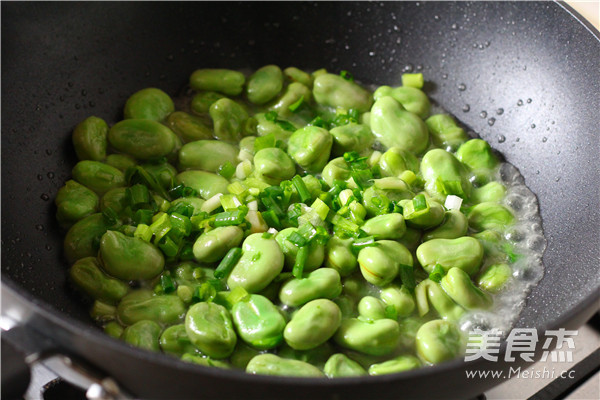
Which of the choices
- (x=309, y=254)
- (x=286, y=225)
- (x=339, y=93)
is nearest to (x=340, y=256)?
(x=309, y=254)

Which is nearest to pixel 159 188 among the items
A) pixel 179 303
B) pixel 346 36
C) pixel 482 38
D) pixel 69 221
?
pixel 69 221

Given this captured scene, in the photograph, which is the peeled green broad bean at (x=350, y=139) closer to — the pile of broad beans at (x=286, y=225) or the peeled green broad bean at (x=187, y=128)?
the pile of broad beans at (x=286, y=225)

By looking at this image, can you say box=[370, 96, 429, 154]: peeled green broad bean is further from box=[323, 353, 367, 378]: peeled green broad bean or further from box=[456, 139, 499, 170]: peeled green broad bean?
box=[323, 353, 367, 378]: peeled green broad bean

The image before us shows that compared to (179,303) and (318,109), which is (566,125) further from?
(179,303)

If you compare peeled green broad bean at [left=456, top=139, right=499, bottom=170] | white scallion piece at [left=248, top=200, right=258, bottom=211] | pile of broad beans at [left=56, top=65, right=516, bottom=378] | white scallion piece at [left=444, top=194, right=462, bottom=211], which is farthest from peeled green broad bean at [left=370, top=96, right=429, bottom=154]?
white scallion piece at [left=248, top=200, right=258, bottom=211]

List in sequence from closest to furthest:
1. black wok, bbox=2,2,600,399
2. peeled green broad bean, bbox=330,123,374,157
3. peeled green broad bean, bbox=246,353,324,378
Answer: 1. peeled green broad bean, bbox=246,353,324,378
2. black wok, bbox=2,2,600,399
3. peeled green broad bean, bbox=330,123,374,157

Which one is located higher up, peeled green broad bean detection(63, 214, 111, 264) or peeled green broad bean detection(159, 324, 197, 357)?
peeled green broad bean detection(159, 324, 197, 357)
